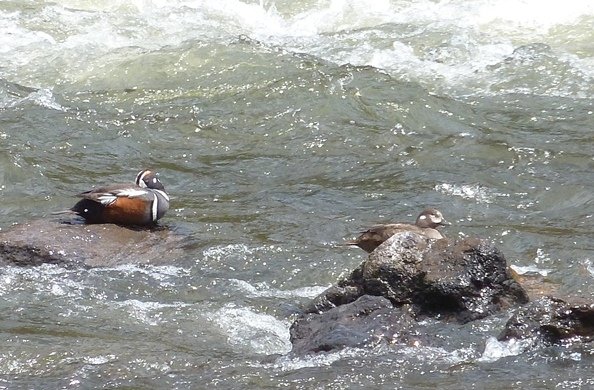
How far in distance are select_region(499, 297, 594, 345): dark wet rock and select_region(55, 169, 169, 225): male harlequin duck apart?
2.98 meters

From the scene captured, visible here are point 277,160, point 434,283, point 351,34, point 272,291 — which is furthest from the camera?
point 351,34

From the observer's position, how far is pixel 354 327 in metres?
5.00

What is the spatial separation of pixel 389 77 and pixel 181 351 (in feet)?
19.9

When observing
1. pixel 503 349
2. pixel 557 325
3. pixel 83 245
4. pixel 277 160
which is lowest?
pixel 277 160

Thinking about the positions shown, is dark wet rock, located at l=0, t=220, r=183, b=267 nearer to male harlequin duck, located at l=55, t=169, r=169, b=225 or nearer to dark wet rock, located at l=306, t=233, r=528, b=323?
male harlequin duck, located at l=55, t=169, r=169, b=225

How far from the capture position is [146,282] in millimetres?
6227

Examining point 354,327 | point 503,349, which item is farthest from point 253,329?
point 503,349

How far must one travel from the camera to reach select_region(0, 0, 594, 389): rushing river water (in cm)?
490

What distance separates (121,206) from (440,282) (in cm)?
249

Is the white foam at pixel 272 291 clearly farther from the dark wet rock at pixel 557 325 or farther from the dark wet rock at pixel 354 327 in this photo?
the dark wet rock at pixel 557 325

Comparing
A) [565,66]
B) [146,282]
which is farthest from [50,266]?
[565,66]

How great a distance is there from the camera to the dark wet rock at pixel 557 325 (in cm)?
493

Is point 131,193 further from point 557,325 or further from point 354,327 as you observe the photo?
point 557,325

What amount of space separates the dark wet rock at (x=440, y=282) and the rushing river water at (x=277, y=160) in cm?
20
